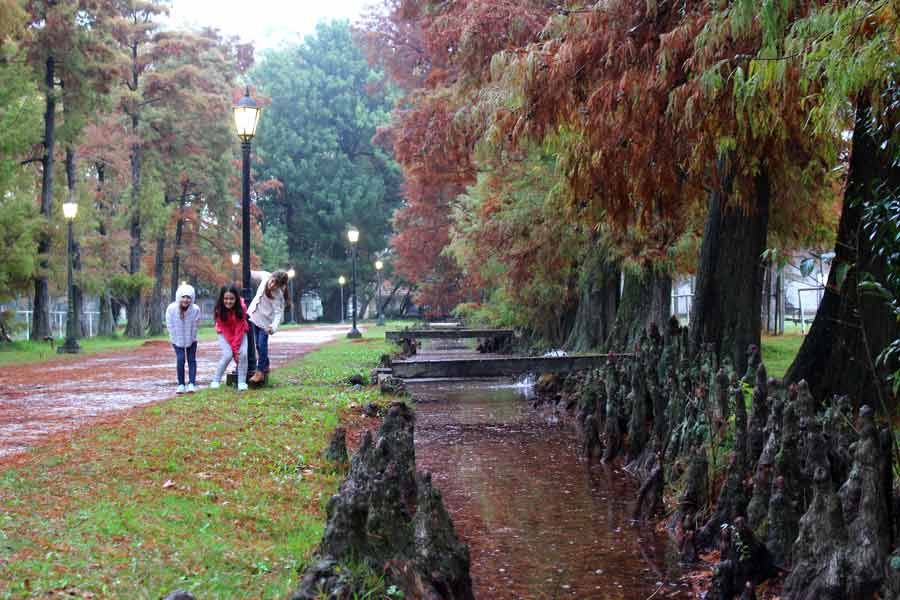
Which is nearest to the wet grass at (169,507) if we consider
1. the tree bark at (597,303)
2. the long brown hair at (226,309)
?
the long brown hair at (226,309)

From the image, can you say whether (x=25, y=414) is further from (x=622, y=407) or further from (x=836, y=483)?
(x=836, y=483)

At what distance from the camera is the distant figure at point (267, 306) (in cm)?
1569

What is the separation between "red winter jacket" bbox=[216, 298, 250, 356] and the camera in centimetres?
1548

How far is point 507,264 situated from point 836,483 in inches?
621

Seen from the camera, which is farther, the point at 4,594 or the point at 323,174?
the point at 323,174

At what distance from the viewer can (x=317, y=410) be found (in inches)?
516

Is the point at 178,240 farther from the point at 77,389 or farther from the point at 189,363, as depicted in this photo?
the point at 189,363

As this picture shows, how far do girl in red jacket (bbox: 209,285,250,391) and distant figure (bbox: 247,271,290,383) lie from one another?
15 cm

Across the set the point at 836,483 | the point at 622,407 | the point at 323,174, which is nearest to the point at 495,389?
the point at 622,407

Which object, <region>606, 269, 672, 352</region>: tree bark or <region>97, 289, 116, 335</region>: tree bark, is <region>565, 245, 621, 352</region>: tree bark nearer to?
<region>606, 269, 672, 352</region>: tree bark

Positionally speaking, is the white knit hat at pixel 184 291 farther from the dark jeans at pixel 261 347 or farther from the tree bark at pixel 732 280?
the tree bark at pixel 732 280

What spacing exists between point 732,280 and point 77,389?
10904mm

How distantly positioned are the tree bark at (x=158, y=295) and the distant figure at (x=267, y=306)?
32.9 meters

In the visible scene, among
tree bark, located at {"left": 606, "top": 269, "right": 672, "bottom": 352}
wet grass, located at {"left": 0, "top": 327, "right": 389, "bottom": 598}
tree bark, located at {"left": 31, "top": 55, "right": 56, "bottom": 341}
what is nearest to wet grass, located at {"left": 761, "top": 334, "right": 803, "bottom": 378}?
tree bark, located at {"left": 606, "top": 269, "right": 672, "bottom": 352}
